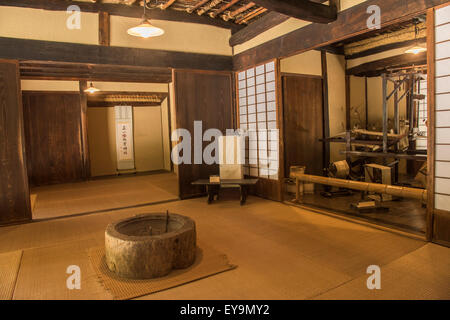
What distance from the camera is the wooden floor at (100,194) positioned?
5.20 metres

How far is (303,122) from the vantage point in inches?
253

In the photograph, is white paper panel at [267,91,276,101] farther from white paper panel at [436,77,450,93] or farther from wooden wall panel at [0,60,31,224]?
wooden wall panel at [0,60,31,224]

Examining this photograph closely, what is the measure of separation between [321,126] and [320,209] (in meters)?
2.51

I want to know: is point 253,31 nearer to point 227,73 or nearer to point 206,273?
point 227,73

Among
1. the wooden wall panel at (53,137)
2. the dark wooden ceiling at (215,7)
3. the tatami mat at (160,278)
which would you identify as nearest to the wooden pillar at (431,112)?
the tatami mat at (160,278)

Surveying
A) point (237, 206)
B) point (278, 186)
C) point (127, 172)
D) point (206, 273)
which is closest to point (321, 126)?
point (278, 186)

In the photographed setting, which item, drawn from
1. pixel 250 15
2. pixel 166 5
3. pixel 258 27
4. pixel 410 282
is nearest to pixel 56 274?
pixel 410 282

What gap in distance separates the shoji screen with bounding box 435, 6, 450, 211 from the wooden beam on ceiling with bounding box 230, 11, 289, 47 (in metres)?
2.20

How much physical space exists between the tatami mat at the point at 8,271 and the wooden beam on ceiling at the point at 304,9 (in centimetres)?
325

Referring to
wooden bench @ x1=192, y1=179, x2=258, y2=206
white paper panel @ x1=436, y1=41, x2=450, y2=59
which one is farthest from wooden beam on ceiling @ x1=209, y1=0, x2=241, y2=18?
white paper panel @ x1=436, y1=41, x2=450, y2=59

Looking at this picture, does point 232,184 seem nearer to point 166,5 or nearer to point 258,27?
point 258,27

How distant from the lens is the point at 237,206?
5.03 metres

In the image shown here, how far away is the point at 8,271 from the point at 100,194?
355cm
